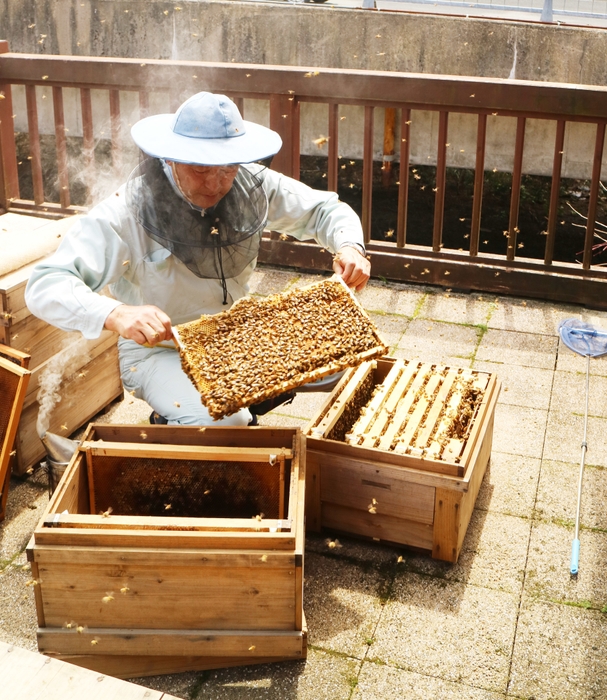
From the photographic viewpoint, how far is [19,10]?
10531mm

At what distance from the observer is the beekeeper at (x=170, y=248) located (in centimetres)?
254

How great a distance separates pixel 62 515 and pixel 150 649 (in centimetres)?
44

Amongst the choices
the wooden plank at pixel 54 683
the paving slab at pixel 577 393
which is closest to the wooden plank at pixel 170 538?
the wooden plank at pixel 54 683

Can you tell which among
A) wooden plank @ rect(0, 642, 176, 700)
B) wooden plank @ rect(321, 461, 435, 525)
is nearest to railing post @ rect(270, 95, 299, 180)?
wooden plank @ rect(321, 461, 435, 525)

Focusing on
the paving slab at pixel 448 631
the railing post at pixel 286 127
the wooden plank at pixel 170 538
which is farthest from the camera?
the railing post at pixel 286 127

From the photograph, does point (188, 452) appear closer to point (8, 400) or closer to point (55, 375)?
point (8, 400)

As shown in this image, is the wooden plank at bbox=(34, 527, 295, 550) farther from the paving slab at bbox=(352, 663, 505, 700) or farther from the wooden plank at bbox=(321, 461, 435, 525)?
the wooden plank at bbox=(321, 461, 435, 525)

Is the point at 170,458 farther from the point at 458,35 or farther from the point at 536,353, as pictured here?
the point at 458,35

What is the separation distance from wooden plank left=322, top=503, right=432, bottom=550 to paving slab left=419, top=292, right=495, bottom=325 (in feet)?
6.26

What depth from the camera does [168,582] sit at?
85.9 inches

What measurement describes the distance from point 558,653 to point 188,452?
1231mm

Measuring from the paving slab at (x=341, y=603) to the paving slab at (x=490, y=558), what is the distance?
184 mm

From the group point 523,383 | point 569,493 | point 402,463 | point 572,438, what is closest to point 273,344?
point 402,463

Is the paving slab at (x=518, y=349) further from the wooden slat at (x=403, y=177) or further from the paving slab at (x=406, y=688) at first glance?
the paving slab at (x=406, y=688)
